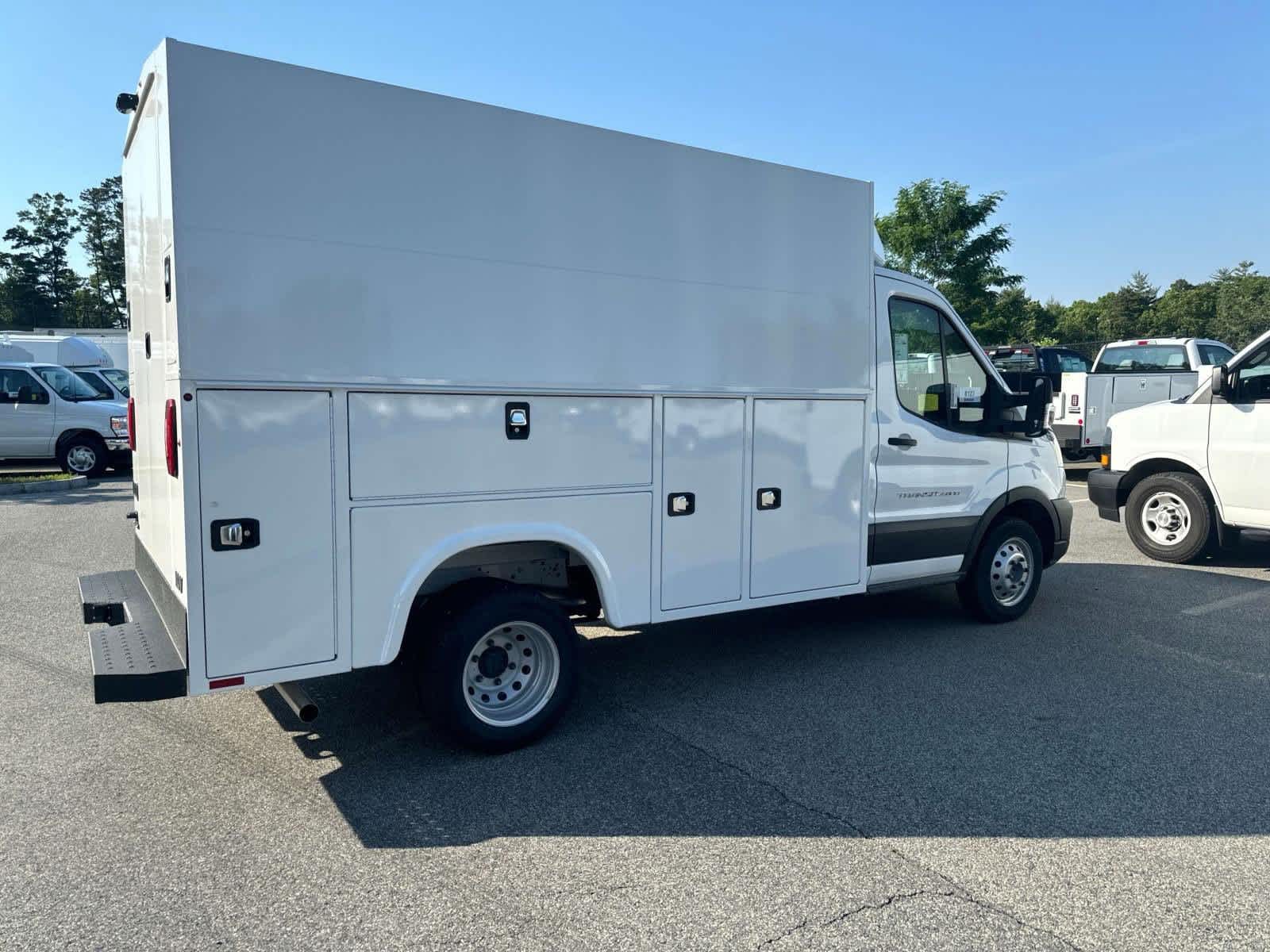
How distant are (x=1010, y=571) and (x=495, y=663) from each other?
Result: 14.0ft

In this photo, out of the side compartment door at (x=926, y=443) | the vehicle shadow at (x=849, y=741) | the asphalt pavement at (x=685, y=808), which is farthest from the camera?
the side compartment door at (x=926, y=443)

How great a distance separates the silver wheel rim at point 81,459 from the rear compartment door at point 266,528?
45.4 ft

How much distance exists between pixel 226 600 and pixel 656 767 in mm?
2018

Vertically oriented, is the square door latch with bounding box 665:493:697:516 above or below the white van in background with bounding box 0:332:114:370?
below

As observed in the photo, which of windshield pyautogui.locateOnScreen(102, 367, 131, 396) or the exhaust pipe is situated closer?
the exhaust pipe

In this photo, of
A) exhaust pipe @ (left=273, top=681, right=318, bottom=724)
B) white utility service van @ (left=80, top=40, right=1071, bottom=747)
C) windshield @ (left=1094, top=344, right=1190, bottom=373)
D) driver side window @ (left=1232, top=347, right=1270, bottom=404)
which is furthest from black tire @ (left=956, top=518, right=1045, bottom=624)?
windshield @ (left=1094, top=344, right=1190, bottom=373)

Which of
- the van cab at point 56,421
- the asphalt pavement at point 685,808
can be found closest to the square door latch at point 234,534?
the asphalt pavement at point 685,808

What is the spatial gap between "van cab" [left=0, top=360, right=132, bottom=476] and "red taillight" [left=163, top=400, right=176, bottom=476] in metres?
12.9

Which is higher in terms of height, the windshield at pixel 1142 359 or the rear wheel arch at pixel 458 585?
the windshield at pixel 1142 359

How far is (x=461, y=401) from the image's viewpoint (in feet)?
13.7

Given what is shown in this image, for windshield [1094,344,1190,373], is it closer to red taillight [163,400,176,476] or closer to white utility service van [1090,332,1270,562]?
white utility service van [1090,332,1270,562]

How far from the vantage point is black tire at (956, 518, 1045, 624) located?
672cm

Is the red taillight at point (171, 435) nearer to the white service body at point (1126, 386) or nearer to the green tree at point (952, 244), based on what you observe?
the white service body at point (1126, 386)

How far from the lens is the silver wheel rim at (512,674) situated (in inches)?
173
